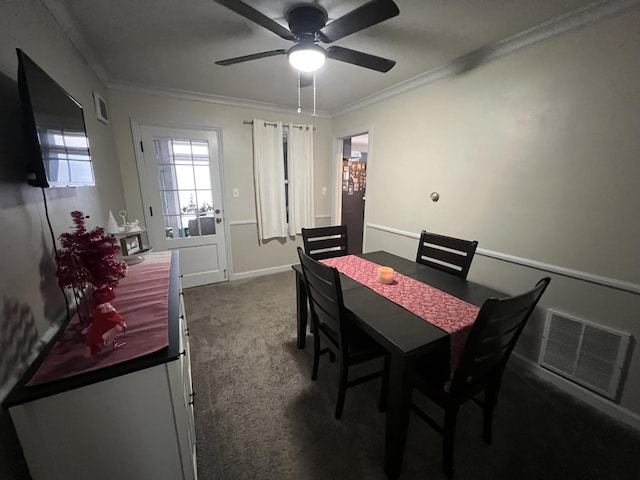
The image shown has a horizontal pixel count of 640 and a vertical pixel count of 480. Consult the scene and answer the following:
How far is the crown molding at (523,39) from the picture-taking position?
140 cm

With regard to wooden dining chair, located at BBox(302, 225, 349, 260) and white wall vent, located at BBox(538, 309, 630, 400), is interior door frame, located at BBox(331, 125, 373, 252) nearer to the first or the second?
wooden dining chair, located at BBox(302, 225, 349, 260)

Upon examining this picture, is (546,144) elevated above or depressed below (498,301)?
above

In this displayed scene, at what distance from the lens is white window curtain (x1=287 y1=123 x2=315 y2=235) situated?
11.7ft

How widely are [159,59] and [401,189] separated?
8.54 ft

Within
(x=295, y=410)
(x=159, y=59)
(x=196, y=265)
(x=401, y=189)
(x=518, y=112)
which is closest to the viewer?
(x=295, y=410)

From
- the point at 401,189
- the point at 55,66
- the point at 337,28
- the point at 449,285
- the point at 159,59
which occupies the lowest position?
the point at 449,285

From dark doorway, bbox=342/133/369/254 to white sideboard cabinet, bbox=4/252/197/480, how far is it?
3839 millimetres

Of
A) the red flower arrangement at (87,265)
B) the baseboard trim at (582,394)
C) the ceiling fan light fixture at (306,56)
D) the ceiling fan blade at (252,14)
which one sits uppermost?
the ceiling fan blade at (252,14)

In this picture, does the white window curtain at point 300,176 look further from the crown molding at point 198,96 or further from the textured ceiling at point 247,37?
the textured ceiling at point 247,37

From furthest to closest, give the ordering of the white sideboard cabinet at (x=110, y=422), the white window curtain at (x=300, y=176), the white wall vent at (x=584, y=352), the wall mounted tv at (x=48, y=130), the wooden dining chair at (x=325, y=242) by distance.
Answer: the white window curtain at (x=300, y=176) → the wooden dining chair at (x=325, y=242) → the white wall vent at (x=584, y=352) → the wall mounted tv at (x=48, y=130) → the white sideboard cabinet at (x=110, y=422)

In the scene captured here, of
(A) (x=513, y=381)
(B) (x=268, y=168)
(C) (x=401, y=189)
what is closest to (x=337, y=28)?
(C) (x=401, y=189)

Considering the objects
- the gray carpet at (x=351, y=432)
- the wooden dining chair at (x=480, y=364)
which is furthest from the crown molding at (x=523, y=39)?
the gray carpet at (x=351, y=432)

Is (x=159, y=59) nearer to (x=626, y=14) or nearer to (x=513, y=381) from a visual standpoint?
(x=626, y=14)

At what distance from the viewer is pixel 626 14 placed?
4.43ft
